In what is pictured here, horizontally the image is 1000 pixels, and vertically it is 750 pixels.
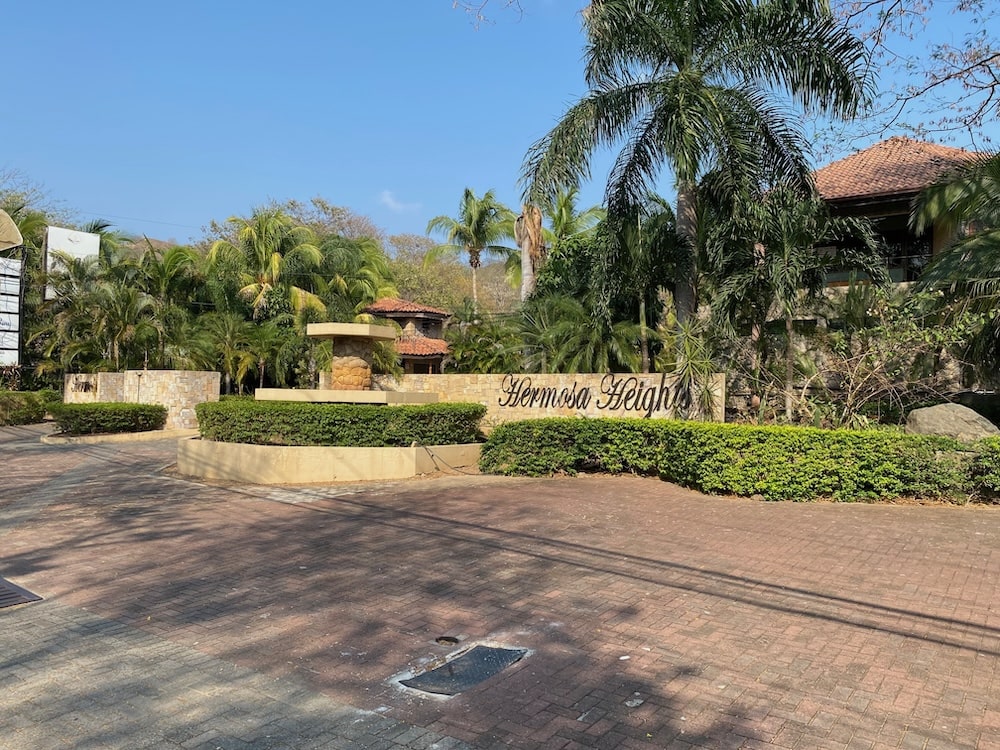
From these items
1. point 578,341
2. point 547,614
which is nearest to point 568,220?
point 578,341

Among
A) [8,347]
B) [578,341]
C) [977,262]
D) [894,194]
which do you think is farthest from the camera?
[894,194]

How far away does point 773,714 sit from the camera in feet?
12.6

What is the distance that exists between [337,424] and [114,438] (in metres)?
11.1

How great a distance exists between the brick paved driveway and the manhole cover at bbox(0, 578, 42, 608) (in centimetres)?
19

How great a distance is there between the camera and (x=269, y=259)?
29.9 metres

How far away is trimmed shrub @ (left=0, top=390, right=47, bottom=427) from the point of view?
25.0 meters

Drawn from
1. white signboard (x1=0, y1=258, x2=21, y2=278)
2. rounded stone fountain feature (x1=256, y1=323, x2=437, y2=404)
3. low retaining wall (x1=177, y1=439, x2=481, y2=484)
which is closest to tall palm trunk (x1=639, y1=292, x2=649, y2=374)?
rounded stone fountain feature (x1=256, y1=323, x2=437, y2=404)

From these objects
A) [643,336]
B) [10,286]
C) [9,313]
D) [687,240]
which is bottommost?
[643,336]

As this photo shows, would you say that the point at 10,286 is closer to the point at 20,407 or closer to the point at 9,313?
the point at 9,313

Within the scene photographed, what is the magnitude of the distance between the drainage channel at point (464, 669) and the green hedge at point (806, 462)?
664 centimetres

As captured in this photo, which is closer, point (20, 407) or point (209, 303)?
point (20, 407)

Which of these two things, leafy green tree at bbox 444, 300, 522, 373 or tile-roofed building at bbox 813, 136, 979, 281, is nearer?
leafy green tree at bbox 444, 300, 522, 373

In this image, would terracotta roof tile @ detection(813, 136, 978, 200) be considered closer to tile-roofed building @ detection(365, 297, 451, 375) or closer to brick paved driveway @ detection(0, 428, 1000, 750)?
brick paved driveway @ detection(0, 428, 1000, 750)

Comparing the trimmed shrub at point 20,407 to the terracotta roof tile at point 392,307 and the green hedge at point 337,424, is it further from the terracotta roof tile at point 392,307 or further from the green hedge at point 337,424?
the green hedge at point 337,424
